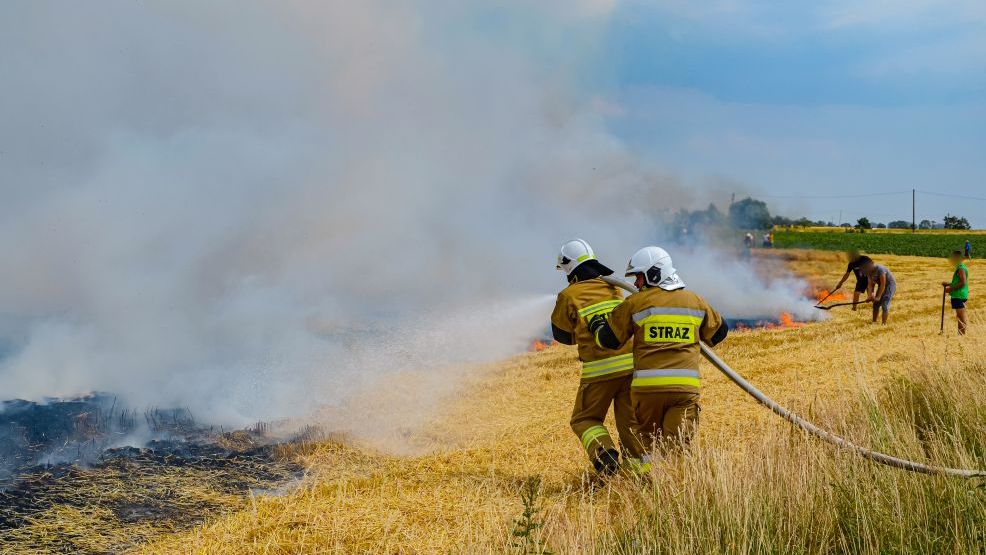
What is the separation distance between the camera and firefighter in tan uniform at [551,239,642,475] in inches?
273

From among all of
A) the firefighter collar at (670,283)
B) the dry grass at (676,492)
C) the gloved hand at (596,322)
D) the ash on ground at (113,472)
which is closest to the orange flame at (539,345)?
the dry grass at (676,492)

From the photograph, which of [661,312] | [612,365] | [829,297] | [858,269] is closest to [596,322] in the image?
[612,365]

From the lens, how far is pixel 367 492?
6871mm

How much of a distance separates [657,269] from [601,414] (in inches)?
56.7

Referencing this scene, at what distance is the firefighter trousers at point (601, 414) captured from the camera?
6.90 meters

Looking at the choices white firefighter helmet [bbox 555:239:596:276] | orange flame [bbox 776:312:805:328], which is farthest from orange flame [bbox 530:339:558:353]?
white firefighter helmet [bbox 555:239:596:276]

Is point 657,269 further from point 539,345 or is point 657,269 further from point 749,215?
point 749,215

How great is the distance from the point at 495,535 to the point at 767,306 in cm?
1920

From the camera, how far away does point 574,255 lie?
733 cm

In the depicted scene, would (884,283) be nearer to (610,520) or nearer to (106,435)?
Result: (610,520)

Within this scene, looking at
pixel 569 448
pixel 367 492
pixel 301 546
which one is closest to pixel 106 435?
→ pixel 367 492

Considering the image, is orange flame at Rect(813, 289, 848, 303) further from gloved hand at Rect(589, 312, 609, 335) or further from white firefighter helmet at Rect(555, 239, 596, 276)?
gloved hand at Rect(589, 312, 609, 335)

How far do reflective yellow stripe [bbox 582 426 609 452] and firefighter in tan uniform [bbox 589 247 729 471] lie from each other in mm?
365

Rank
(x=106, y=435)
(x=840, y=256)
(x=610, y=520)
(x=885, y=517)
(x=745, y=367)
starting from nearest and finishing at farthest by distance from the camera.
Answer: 1. (x=885, y=517)
2. (x=610, y=520)
3. (x=106, y=435)
4. (x=745, y=367)
5. (x=840, y=256)
